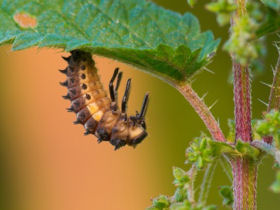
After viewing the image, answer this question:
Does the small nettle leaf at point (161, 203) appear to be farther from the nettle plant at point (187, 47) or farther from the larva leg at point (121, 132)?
the larva leg at point (121, 132)

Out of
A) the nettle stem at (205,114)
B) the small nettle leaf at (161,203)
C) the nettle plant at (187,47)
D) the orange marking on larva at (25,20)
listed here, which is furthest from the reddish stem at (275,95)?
the orange marking on larva at (25,20)

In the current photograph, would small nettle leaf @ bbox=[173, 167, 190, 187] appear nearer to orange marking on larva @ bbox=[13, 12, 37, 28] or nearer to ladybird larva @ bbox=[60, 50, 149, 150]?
orange marking on larva @ bbox=[13, 12, 37, 28]

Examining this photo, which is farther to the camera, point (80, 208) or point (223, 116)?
point (80, 208)

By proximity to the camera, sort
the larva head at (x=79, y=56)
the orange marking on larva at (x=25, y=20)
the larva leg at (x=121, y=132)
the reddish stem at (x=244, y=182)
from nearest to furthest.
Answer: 1. the reddish stem at (x=244, y=182)
2. the orange marking on larva at (x=25, y=20)
3. the larva head at (x=79, y=56)
4. the larva leg at (x=121, y=132)

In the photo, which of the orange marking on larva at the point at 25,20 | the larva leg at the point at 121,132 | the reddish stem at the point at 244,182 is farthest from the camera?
the larva leg at the point at 121,132

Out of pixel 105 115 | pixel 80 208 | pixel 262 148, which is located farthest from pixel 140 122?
pixel 80 208

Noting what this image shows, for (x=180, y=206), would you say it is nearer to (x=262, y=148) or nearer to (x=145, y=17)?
(x=262, y=148)
